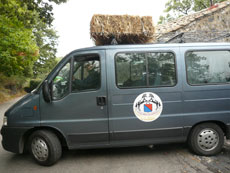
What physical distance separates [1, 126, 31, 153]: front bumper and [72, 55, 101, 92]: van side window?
1326 millimetres

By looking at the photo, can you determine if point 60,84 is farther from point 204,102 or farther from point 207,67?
point 207,67

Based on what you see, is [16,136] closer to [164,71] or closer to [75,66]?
[75,66]

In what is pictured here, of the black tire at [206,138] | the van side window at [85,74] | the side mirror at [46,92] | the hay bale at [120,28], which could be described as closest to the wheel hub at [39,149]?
the side mirror at [46,92]

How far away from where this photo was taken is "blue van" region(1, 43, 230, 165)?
3.62 meters

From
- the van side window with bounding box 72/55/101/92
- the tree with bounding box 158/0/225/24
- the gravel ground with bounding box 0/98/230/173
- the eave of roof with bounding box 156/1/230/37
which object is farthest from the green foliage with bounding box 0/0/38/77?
the tree with bounding box 158/0/225/24

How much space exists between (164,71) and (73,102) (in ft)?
6.42

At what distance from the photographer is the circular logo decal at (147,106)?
3.70m

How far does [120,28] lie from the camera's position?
468cm

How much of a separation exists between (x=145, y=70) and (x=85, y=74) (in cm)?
122

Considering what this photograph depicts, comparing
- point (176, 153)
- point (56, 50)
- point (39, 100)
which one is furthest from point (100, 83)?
point (56, 50)

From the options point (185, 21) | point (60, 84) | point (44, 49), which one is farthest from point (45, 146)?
point (44, 49)

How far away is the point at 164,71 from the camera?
150 inches

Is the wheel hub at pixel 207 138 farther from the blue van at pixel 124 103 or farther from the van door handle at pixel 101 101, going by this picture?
the van door handle at pixel 101 101

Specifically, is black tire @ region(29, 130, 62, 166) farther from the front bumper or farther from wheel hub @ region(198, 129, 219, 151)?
wheel hub @ region(198, 129, 219, 151)
